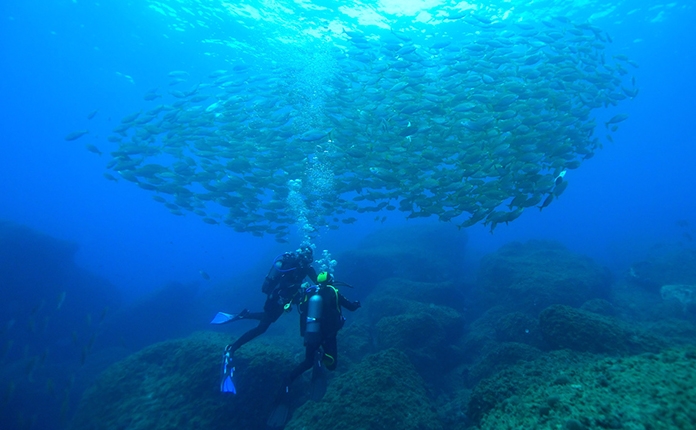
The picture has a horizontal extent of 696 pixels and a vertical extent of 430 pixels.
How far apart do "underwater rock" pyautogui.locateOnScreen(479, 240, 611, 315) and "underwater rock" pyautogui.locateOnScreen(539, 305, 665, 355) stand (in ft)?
15.9

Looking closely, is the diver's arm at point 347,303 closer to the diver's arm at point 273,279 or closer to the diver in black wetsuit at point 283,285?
the diver in black wetsuit at point 283,285

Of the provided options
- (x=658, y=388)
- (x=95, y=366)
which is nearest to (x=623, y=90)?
(x=658, y=388)

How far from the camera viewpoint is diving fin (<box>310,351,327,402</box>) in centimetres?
542

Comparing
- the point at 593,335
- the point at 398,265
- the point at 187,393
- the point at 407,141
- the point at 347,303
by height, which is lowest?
the point at 187,393

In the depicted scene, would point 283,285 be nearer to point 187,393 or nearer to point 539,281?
point 187,393

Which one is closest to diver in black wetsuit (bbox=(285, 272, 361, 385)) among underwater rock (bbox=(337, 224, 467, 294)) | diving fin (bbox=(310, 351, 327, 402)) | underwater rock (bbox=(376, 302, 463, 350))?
diving fin (bbox=(310, 351, 327, 402))

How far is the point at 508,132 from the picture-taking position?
9180mm

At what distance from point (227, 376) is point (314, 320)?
2491 mm

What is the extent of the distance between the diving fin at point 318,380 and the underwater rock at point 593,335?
4.08 metres

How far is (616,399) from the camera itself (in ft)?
8.49

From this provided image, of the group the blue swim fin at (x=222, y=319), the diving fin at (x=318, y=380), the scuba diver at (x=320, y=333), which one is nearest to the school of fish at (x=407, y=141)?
the blue swim fin at (x=222, y=319)

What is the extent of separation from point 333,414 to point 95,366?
1507cm

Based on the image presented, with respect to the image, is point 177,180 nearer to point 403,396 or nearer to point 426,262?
point 403,396

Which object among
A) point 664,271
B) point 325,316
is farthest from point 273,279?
point 664,271
